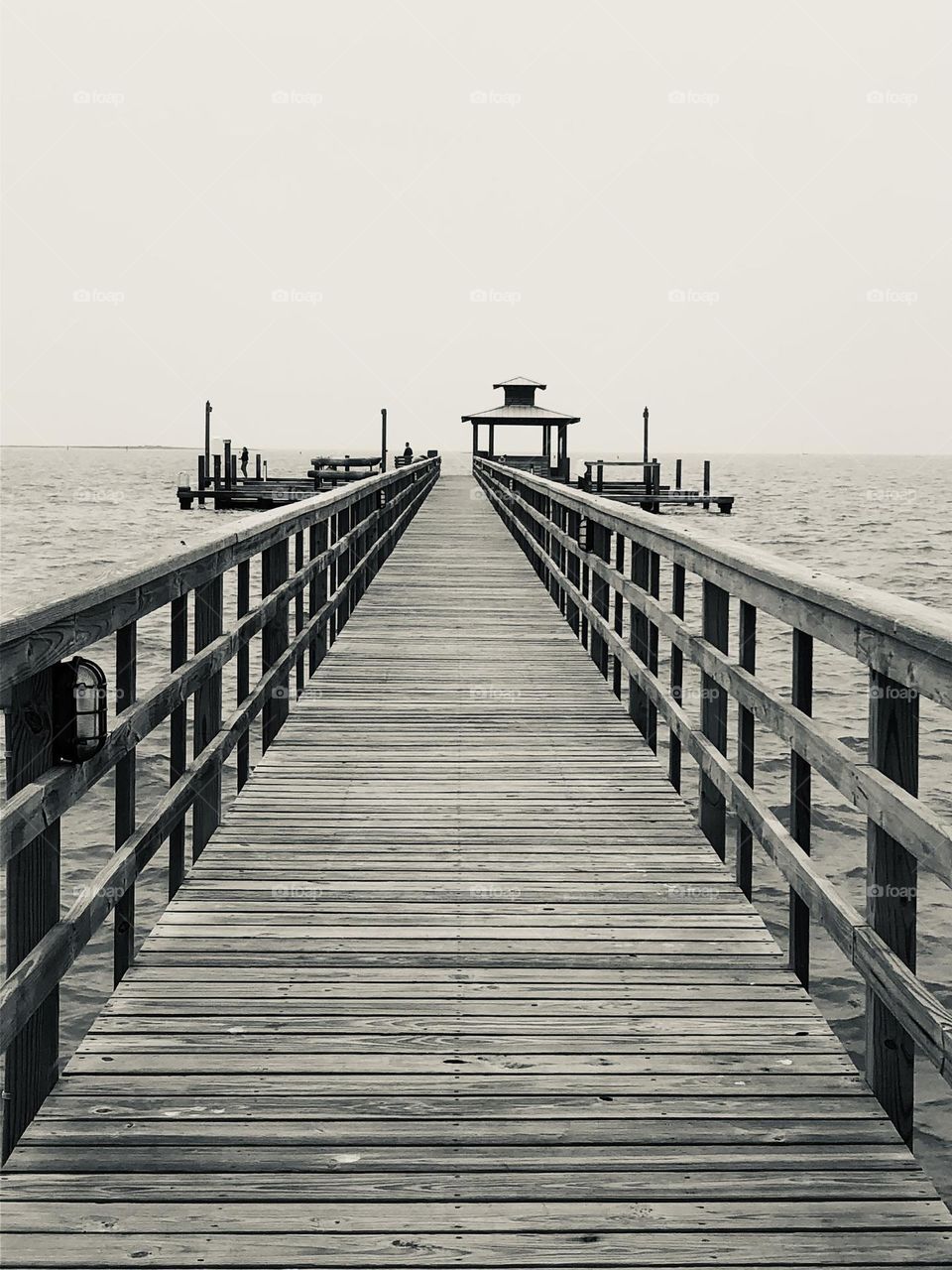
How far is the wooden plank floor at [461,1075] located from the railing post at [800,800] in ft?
0.23

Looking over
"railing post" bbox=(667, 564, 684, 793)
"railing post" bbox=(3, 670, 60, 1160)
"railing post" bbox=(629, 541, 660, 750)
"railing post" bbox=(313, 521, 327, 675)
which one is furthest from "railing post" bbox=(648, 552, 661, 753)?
"railing post" bbox=(3, 670, 60, 1160)

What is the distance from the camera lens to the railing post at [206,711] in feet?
15.0

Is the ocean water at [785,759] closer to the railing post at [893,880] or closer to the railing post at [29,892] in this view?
the railing post at [29,892]

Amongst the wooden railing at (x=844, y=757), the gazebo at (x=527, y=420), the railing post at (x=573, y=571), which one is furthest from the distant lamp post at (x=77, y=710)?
the gazebo at (x=527, y=420)

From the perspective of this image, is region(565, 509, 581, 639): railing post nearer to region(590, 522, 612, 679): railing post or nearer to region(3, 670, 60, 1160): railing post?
region(590, 522, 612, 679): railing post

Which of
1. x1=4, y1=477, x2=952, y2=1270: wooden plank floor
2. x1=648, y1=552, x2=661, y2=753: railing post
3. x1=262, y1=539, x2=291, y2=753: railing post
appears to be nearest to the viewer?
x1=4, y1=477, x2=952, y2=1270: wooden plank floor

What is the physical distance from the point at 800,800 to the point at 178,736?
1920 millimetres

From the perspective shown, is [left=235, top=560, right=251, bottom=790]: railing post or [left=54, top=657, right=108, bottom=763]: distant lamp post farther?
[left=235, top=560, right=251, bottom=790]: railing post

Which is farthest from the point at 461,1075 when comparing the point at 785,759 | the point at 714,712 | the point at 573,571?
the point at 785,759

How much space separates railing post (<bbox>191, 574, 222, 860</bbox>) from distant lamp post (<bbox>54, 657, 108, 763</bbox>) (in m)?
1.43

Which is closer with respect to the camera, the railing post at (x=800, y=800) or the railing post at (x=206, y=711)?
the railing post at (x=800, y=800)

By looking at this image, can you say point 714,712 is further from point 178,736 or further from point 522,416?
point 522,416

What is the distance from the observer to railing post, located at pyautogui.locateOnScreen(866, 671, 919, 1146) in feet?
9.14

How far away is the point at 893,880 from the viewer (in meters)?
2.81
